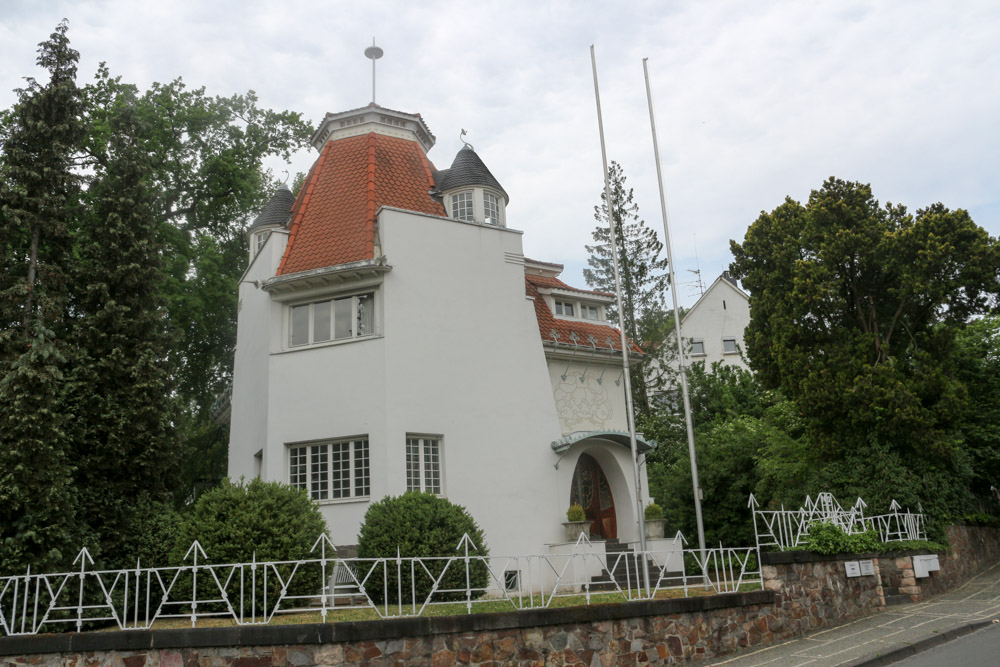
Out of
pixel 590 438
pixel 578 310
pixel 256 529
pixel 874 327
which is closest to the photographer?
pixel 256 529

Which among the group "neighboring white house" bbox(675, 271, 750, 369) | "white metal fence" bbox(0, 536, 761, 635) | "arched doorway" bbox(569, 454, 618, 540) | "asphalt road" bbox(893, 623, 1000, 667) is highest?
"neighboring white house" bbox(675, 271, 750, 369)

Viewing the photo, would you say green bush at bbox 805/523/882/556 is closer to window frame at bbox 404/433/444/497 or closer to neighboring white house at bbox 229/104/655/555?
neighboring white house at bbox 229/104/655/555

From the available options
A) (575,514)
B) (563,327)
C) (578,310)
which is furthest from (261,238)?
(575,514)

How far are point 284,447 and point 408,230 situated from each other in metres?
5.75

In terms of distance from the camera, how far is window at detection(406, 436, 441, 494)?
17391 millimetres

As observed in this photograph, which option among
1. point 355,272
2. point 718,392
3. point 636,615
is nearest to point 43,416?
point 355,272

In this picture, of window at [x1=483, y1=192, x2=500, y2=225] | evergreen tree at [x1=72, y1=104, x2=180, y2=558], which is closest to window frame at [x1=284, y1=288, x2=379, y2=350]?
evergreen tree at [x1=72, y1=104, x2=180, y2=558]

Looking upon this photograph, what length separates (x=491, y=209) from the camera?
20.9m

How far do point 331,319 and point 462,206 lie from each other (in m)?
4.72

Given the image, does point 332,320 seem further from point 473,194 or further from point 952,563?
point 952,563

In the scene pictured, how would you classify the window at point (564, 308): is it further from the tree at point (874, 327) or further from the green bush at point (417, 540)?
the green bush at point (417, 540)

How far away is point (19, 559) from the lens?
13344mm

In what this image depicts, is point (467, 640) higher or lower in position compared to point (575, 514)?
lower

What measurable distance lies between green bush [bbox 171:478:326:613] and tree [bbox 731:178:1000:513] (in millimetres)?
12076
